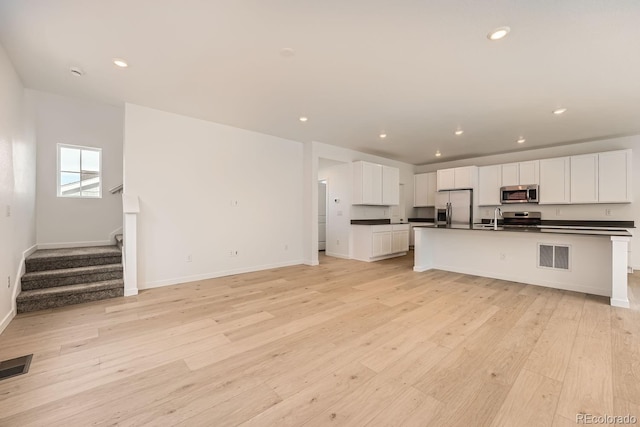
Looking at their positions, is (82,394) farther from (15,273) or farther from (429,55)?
(429,55)

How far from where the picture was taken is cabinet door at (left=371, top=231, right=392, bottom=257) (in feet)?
20.8

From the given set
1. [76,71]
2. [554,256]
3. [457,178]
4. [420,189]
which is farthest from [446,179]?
[76,71]

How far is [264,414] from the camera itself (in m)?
1.52

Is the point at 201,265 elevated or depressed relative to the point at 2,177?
depressed

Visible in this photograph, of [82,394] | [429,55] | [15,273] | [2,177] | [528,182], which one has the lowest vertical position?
[82,394]

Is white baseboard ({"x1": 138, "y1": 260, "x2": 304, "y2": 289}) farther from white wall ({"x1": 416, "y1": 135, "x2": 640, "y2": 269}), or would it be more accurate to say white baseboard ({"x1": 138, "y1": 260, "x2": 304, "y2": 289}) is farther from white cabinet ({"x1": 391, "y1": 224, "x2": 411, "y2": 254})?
white wall ({"x1": 416, "y1": 135, "x2": 640, "y2": 269})

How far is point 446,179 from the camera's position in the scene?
7.42 m

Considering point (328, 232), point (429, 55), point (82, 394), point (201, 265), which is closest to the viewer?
point (82, 394)

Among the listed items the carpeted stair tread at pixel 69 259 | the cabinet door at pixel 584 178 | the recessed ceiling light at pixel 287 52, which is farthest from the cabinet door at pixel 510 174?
the carpeted stair tread at pixel 69 259

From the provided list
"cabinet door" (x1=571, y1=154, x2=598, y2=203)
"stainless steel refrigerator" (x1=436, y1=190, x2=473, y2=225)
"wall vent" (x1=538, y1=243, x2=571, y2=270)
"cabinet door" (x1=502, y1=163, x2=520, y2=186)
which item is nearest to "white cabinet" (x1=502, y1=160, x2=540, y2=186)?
"cabinet door" (x1=502, y1=163, x2=520, y2=186)

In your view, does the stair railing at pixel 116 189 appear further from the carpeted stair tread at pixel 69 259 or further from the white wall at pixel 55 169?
the carpeted stair tread at pixel 69 259

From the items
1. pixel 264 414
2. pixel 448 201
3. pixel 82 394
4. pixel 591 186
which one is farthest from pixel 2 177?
pixel 591 186

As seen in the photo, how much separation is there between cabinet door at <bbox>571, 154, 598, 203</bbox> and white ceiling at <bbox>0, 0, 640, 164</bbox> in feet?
3.67

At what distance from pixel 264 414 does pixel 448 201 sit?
731 centimetres
